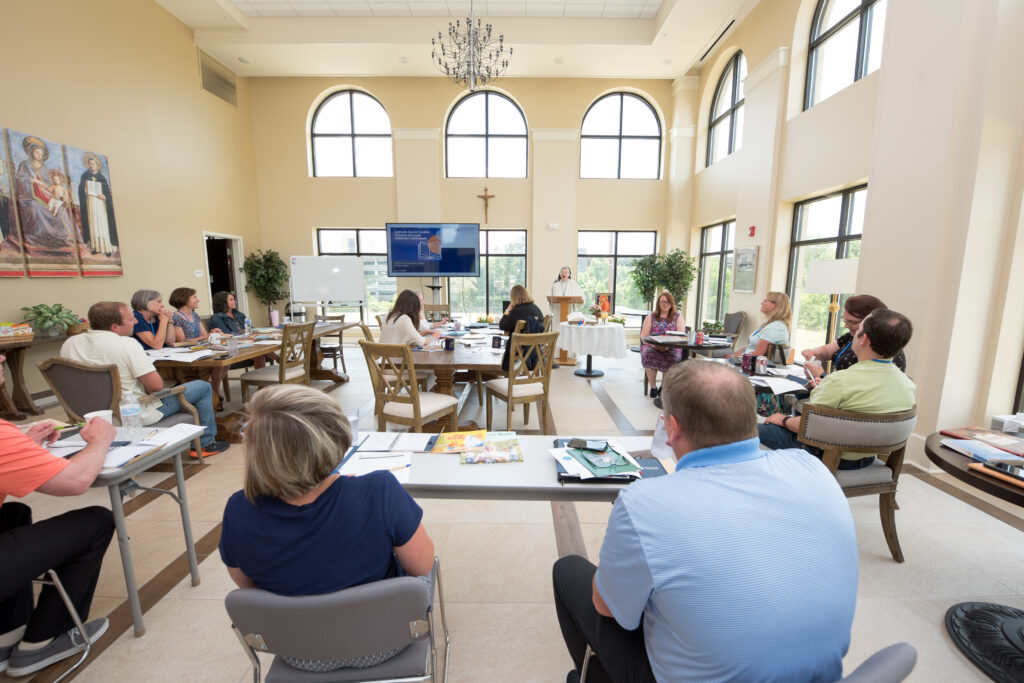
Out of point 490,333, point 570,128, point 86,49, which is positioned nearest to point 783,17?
point 570,128

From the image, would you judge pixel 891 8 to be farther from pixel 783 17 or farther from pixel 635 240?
pixel 635 240

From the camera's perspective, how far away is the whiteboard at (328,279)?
8289mm

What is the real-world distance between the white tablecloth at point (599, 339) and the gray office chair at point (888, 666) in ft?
16.4

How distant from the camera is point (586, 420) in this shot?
4324mm

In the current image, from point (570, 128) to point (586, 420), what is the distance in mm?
6656

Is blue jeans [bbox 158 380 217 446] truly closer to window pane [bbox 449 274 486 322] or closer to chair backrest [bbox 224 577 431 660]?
chair backrest [bbox 224 577 431 660]

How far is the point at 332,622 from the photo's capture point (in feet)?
3.08

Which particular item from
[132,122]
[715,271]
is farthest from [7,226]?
[715,271]

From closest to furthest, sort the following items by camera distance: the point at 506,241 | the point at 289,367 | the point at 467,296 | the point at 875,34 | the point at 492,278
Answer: the point at 289,367 < the point at 875,34 < the point at 506,241 < the point at 492,278 < the point at 467,296

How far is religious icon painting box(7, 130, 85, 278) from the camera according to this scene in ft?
14.7

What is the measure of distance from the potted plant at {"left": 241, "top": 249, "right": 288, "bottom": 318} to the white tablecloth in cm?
628

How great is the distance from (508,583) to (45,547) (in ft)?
5.73

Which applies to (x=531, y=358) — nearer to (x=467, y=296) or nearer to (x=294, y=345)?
(x=294, y=345)

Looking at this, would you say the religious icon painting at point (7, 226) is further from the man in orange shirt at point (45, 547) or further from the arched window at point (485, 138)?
the arched window at point (485, 138)
